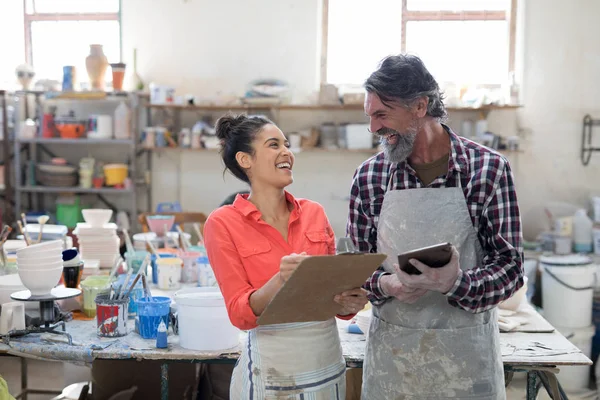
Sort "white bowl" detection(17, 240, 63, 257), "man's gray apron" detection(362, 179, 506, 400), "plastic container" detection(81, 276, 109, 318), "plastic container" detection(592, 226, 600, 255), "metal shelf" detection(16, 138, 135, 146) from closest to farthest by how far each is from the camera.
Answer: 1. "man's gray apron" detection(362, 179, 506, 400)
2. "white bowl" detection(17, 240, 63, 257)
3. "plastic container" detection(81, 276, 109, 318)
4. "plastic container" detection(592, 226, 600, 255)
5. "metal shelf" detection(16, 138, 135, 146)

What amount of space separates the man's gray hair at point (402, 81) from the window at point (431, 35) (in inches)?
166

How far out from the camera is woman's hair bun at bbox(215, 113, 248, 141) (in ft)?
6.89

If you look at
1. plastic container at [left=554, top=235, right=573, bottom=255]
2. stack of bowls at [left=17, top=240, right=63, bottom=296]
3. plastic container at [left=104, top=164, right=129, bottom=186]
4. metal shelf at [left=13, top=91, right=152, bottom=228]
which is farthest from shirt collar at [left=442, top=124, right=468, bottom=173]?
plastic container at [left=104, top=164, right=129, bottom=186]

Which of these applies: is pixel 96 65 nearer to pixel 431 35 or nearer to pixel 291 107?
pixel 291 107

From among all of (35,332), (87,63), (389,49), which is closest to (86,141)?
(87,63)

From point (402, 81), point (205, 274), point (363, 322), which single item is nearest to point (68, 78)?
point (205, 274)

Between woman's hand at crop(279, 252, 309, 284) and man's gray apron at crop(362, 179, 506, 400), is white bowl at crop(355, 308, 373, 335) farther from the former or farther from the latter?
woman's hand at crop(279, 252, 309, 284)

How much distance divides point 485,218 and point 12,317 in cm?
201

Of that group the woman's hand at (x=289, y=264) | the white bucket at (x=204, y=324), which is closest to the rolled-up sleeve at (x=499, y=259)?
the woman's hand at (x=289, y=264)

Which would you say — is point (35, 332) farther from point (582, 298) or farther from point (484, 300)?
point (582, 298)

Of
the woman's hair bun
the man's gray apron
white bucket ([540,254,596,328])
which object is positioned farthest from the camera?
white bucket ([540,254,596,328])

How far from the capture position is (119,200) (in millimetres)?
6328

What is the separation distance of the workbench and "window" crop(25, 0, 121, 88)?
4.29 meters

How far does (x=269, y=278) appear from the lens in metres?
1.90
